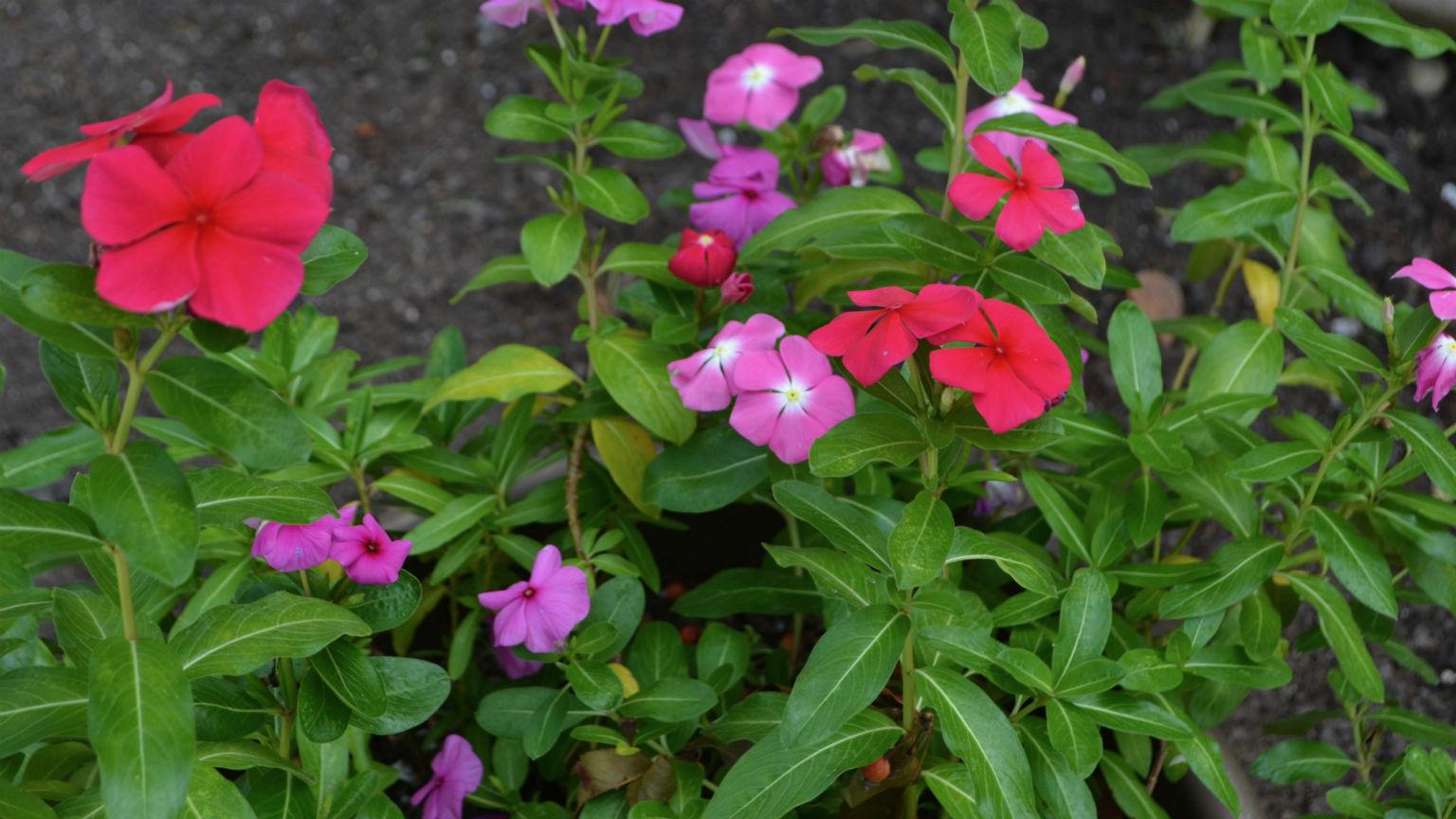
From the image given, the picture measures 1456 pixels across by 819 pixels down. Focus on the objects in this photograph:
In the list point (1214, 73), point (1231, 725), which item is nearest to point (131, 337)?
point (1214, 73)

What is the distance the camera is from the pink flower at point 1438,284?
935 millimetres

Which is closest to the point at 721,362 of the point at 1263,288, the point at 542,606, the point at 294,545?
the point at 542,606

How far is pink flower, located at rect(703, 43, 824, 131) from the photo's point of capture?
4.61 feet

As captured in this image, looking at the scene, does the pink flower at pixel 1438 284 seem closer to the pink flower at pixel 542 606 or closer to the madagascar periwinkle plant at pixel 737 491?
the madagascar periwinkle plant at pixel 737 491

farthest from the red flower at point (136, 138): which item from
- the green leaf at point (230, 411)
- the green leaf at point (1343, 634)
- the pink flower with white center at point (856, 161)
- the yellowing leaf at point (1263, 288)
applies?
the yellowing leaf at point (1263, 288)

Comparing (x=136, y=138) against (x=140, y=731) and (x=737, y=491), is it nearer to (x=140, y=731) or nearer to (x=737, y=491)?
(x=140, y=731)

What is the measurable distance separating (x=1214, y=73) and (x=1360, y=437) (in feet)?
1.99

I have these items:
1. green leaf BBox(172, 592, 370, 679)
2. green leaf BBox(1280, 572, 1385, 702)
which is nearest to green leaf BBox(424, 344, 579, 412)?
green leaf BBox(172, 592, 370, 679)

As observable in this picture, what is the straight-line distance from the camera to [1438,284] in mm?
970

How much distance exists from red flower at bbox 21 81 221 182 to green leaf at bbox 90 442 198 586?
169 millimetres

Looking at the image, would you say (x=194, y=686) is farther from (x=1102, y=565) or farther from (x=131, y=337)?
(x=1102, y=565)

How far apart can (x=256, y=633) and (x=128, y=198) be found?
0.33 meters

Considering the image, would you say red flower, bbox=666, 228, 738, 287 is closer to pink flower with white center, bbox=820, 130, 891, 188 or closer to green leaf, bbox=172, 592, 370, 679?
pink flower with white center, bbox=820, 130, 891, 188

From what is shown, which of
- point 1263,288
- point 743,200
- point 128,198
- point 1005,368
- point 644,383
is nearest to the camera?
point 128,198
